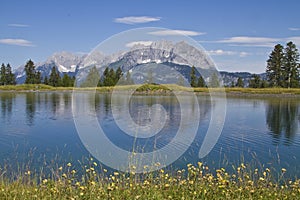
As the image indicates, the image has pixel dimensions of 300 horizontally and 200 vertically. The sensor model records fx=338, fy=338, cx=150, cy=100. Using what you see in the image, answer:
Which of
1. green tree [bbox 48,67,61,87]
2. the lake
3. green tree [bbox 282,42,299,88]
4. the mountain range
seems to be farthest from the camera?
green tree [bbox 48,67,61,87]

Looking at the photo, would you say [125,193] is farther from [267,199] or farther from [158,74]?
[158,74]

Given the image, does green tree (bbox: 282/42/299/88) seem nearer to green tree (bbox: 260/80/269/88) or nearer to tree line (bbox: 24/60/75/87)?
green tree (bbox: 260/80/269/88)

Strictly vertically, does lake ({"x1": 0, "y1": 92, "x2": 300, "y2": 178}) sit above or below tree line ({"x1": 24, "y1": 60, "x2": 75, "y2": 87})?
below

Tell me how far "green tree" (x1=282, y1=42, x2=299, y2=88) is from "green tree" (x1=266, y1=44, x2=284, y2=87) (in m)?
0.83

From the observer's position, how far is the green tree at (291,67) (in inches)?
2518

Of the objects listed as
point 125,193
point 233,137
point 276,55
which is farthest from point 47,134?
point 276,55

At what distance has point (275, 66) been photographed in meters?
65.8

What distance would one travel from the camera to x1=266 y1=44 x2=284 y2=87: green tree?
64.9 metres

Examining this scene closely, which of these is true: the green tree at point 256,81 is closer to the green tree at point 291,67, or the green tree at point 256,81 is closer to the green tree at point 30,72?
the green tree at point 291,67

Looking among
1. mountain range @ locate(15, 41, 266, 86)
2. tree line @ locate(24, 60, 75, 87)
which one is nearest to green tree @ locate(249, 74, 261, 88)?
tree line @ locate(24, 60, 75, 87)

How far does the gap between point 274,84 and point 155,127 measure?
52.0m

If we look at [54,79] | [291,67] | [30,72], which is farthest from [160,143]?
[30,72]

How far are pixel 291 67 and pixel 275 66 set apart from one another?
9.62 feet

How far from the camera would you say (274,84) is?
6650 cm
